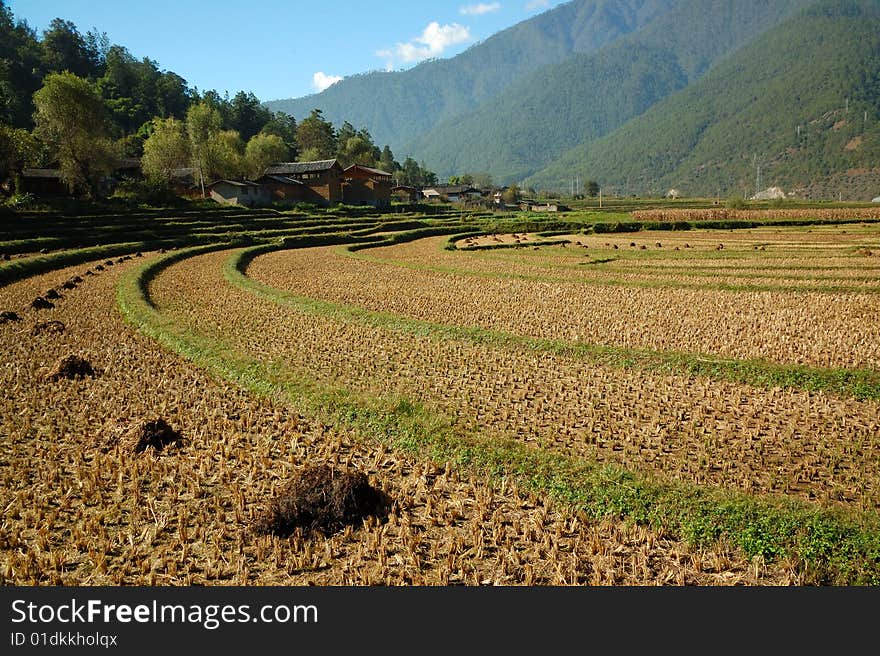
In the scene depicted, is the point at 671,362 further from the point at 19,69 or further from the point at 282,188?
the point at 19,69

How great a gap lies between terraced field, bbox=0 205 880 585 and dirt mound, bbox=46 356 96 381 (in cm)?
34

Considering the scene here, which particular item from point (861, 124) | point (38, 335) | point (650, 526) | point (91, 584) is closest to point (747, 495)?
point (650, 526)

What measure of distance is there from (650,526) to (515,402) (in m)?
4.10

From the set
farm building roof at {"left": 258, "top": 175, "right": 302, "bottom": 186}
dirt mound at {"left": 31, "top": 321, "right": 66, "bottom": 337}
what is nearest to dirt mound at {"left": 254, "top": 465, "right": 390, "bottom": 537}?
dirt mound at {"left": 31, "top": 321, "right": 66, "bottom": 337}

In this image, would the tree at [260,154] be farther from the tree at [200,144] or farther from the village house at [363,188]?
the village house at [363,188]

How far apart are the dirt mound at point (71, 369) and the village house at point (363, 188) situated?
77004mm

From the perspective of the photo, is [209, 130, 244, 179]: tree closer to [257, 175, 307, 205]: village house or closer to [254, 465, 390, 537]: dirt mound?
[257, 175, 307, 205]: village house

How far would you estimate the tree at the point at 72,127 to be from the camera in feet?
181

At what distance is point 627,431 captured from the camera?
8977mm

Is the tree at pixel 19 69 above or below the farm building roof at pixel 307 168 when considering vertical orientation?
above

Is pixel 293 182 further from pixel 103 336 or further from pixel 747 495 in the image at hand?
pixel 747 495

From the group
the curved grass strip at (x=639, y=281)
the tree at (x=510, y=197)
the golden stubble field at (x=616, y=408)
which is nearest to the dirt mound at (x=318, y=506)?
the golden stubble field at (x=616, y=408)

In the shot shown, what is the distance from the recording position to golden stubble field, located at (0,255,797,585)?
5820 millimetres

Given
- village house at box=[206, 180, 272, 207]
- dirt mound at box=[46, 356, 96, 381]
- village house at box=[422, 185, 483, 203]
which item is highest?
village house at box=[422, 185, 483, 203]
